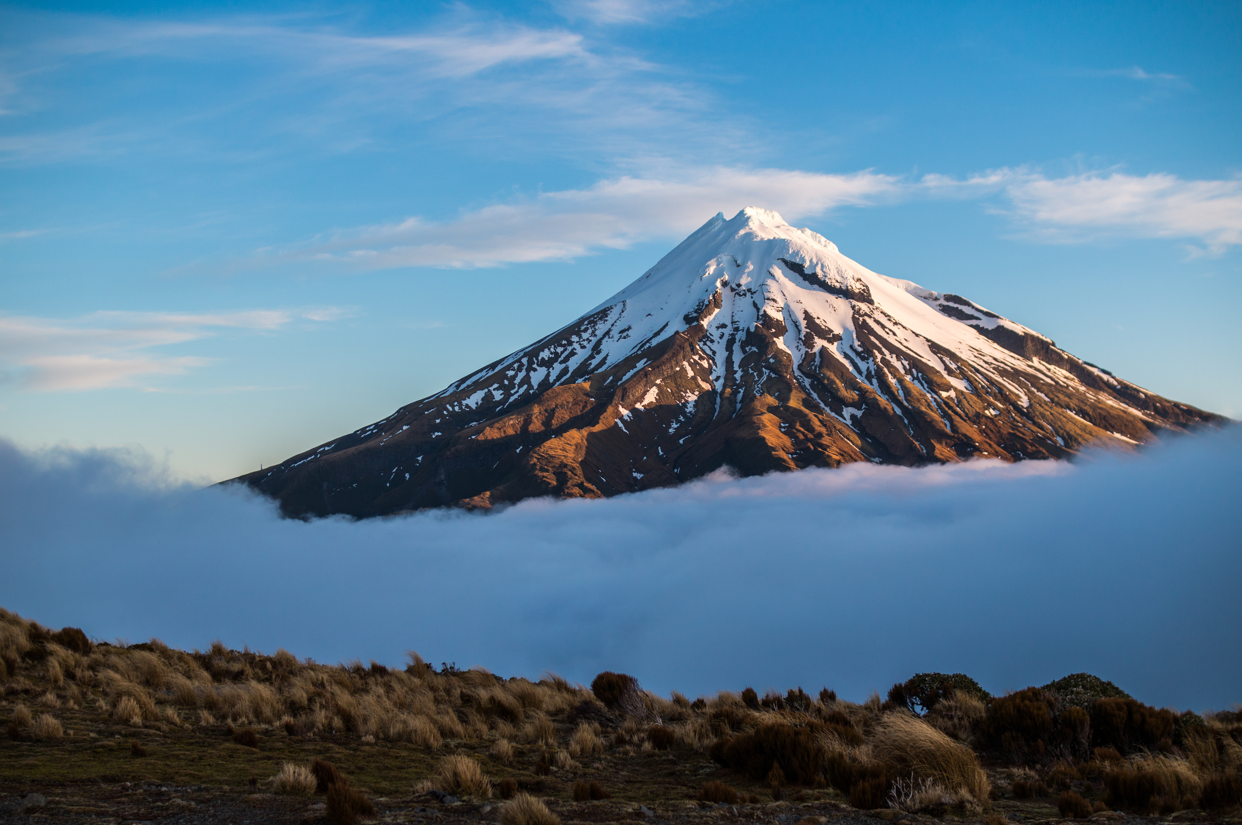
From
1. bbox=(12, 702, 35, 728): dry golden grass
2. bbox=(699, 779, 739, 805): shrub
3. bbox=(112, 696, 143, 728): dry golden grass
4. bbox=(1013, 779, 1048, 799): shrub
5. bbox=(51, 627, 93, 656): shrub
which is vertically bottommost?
bbox=(1013, 779, 1048, 799): shrub

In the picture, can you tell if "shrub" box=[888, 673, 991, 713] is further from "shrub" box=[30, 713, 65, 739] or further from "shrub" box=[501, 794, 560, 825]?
"shrub" box=[30, 713, 65, 739]

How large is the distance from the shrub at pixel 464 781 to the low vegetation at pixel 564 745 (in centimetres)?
3

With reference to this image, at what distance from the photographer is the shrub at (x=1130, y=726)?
613 inches

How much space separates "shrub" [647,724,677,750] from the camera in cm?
1630

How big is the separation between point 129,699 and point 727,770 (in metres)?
10.4

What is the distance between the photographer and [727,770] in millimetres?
14336

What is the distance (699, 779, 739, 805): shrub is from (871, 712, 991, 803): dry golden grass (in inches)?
91.6

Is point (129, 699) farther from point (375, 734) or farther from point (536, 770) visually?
point (536, 770)

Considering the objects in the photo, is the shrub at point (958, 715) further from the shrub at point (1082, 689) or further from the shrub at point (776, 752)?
the shrub at point (776, 752)

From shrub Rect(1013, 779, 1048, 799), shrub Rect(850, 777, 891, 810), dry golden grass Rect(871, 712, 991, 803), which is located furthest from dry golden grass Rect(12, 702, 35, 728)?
shrub Rect(1013, 779, 1048, 799)

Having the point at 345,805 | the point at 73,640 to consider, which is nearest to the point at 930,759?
the point at 345,805

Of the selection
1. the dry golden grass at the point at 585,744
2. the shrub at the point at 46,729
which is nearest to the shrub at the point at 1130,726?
the dry golden grass at the point at 585,744

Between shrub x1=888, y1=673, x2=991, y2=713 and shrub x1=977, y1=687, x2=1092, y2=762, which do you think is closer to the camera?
shrub x1=977, y1=687, x2=1092, y2=762

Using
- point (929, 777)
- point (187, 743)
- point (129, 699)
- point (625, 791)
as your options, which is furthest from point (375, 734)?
point (929, 777)
